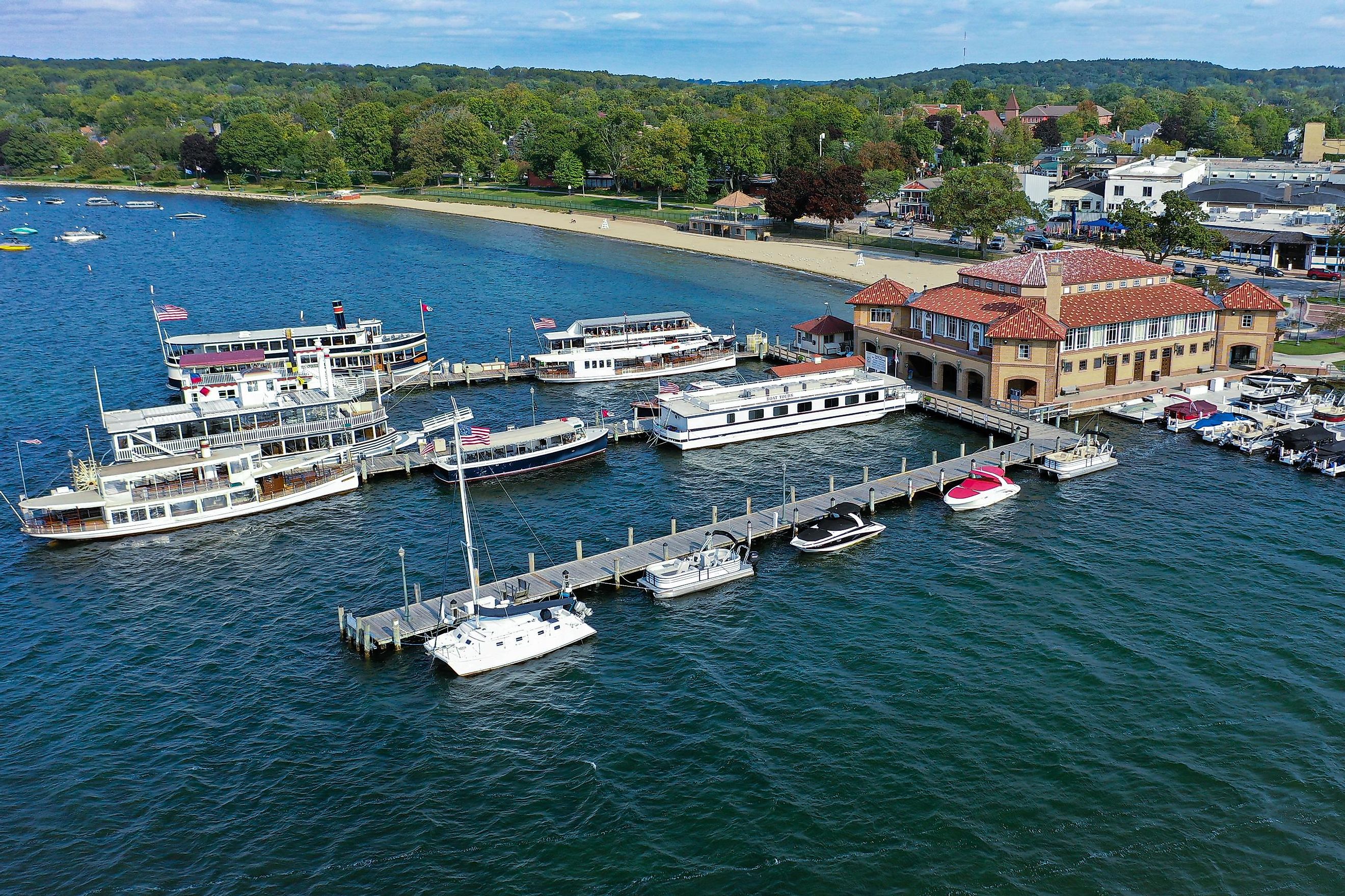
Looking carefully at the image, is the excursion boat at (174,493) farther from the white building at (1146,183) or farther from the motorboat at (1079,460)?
the white building at (1146,183)

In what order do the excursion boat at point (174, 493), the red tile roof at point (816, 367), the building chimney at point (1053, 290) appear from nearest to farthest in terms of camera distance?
the excursion boat at point (174, 493)
the building chimney at point (1053, 290)
the red tile roof at point (816, 367)

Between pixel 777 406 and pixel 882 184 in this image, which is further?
pixel 882 184

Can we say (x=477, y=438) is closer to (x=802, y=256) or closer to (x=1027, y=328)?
(x=1027, y=328)

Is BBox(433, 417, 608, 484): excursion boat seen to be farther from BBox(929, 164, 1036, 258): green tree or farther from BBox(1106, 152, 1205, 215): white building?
BBox(1106, 152, 1205, 215): white building

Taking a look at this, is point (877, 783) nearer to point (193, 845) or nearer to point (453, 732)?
point (453, 732)

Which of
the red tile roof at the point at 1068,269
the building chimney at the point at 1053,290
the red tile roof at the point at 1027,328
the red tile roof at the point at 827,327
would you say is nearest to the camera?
the red tile roof at the point at 1027,328

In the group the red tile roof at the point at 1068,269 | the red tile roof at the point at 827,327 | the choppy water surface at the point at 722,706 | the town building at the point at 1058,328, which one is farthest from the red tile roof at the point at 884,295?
the choppy water surface at the point at 722,706

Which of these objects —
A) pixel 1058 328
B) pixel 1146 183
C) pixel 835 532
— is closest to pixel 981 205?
pixel 1146 183
